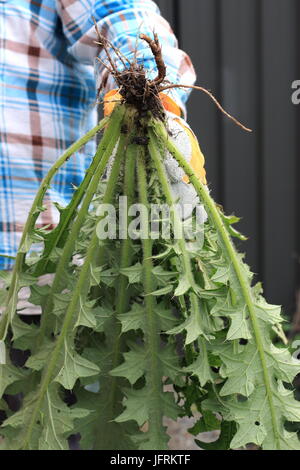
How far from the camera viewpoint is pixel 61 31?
113 centimetres

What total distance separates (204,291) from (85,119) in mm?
695

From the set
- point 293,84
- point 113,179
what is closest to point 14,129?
point 113,179

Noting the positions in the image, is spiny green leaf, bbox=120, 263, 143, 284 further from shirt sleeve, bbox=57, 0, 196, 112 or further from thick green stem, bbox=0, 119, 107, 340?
shirt sleeve, bbox=57, 0, 196, 112

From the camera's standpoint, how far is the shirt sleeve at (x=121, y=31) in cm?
89

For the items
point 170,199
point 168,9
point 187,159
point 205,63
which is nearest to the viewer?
point 170,199

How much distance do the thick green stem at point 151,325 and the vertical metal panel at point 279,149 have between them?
204cm

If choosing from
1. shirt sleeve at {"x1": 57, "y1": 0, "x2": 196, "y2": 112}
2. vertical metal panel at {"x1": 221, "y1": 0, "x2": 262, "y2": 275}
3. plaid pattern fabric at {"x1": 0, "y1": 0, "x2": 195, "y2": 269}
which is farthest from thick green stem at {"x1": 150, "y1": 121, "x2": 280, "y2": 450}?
vertical metal panel at {"x1": 221, "y1": 0, "x2": 262, "y2": 275}

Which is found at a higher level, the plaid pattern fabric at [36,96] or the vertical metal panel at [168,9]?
the vertical metal panel at [168,9]

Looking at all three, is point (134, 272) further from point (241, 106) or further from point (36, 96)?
point (241, 106)

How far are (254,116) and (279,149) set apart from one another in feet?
0.65

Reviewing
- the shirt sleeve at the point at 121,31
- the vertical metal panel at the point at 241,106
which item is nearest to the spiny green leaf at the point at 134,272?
the shirt sleeve at the point at 121,31

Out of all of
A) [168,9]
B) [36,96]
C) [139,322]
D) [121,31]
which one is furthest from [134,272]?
[168,9]

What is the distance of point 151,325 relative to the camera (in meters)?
0.65

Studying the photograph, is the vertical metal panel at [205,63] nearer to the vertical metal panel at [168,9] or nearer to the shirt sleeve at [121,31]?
the vertical metal panel at [168,9]
